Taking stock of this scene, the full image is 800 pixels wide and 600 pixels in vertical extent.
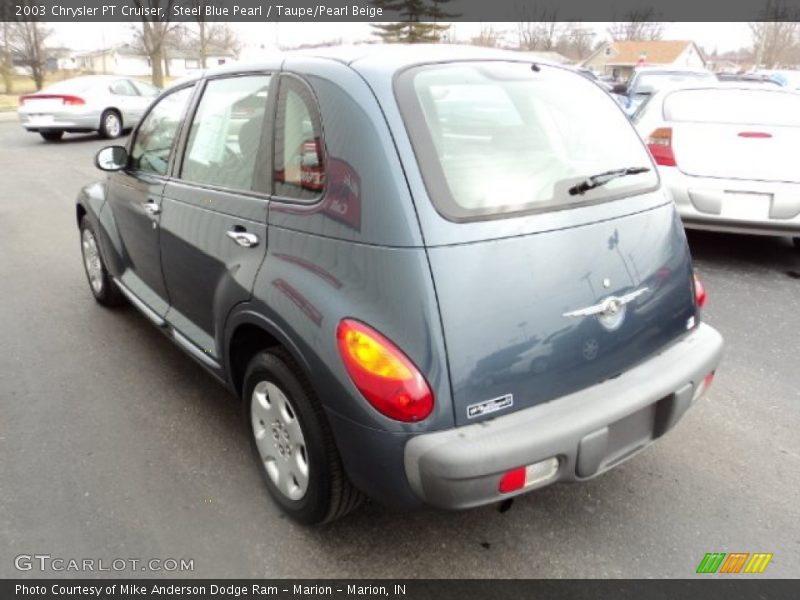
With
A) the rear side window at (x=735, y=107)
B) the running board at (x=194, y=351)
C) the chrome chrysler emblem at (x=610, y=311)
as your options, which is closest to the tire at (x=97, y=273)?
the running board at (x=194, y=351)

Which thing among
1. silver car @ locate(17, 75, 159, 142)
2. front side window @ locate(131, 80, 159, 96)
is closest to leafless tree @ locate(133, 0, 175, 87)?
front side window @ locate(131, 80, 159, 96)

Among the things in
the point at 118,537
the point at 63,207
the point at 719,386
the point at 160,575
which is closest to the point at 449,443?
the point at 160,575

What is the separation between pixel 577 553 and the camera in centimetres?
228

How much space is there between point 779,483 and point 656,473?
1.63ft

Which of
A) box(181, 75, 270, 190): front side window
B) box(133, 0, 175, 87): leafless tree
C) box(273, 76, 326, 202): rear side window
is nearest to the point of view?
box(273, 76, 326, 202): rear side window

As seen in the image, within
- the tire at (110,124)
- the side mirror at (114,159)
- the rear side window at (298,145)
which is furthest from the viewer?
the tire at (110,124)

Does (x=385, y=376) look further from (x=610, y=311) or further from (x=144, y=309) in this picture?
(x=144, y=309)

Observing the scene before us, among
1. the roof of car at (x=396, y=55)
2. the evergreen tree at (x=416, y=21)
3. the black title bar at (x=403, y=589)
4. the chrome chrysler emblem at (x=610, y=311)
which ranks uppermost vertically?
the evergreen tree at (x=416, y=21)

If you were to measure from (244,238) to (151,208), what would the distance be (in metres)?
1.10

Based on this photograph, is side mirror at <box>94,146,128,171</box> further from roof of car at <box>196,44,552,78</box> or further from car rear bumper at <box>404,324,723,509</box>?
car rear bumper at <box>404,324,723,509</box>

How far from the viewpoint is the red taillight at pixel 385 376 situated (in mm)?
1830

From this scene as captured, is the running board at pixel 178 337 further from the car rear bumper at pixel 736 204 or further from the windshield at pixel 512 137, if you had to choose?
the car rear bumper at pixel 736 204

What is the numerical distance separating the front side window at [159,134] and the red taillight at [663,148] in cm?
389

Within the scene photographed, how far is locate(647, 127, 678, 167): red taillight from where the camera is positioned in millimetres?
5344
